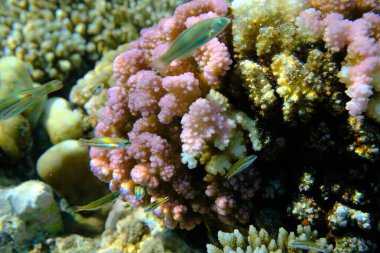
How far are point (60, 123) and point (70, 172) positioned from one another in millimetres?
788

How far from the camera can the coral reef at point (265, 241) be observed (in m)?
2.78

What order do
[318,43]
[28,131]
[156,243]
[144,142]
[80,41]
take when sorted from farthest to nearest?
[80,41] < [28,131] < [156,243] < [144,142] < [318,43]

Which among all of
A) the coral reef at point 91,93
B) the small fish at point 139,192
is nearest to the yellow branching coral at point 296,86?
the small fish at point 139,192

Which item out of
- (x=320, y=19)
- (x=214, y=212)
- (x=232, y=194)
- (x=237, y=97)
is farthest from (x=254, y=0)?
(x=214, y=212)

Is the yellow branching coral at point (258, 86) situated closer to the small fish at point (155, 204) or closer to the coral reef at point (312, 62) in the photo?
the coral reef at point (312, 62)

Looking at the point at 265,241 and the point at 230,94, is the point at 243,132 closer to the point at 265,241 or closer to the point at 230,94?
the point at 230,94

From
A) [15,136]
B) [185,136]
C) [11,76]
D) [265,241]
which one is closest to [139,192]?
[185,136]

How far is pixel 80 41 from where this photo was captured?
5.34 meters

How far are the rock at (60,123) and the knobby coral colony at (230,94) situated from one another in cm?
147

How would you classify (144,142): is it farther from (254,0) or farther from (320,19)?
(320,19)

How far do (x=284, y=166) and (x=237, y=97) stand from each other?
87cm

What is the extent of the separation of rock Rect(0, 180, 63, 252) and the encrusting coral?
105 cm

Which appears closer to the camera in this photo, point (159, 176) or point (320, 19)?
point (320, 19)

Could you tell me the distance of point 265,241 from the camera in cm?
292
